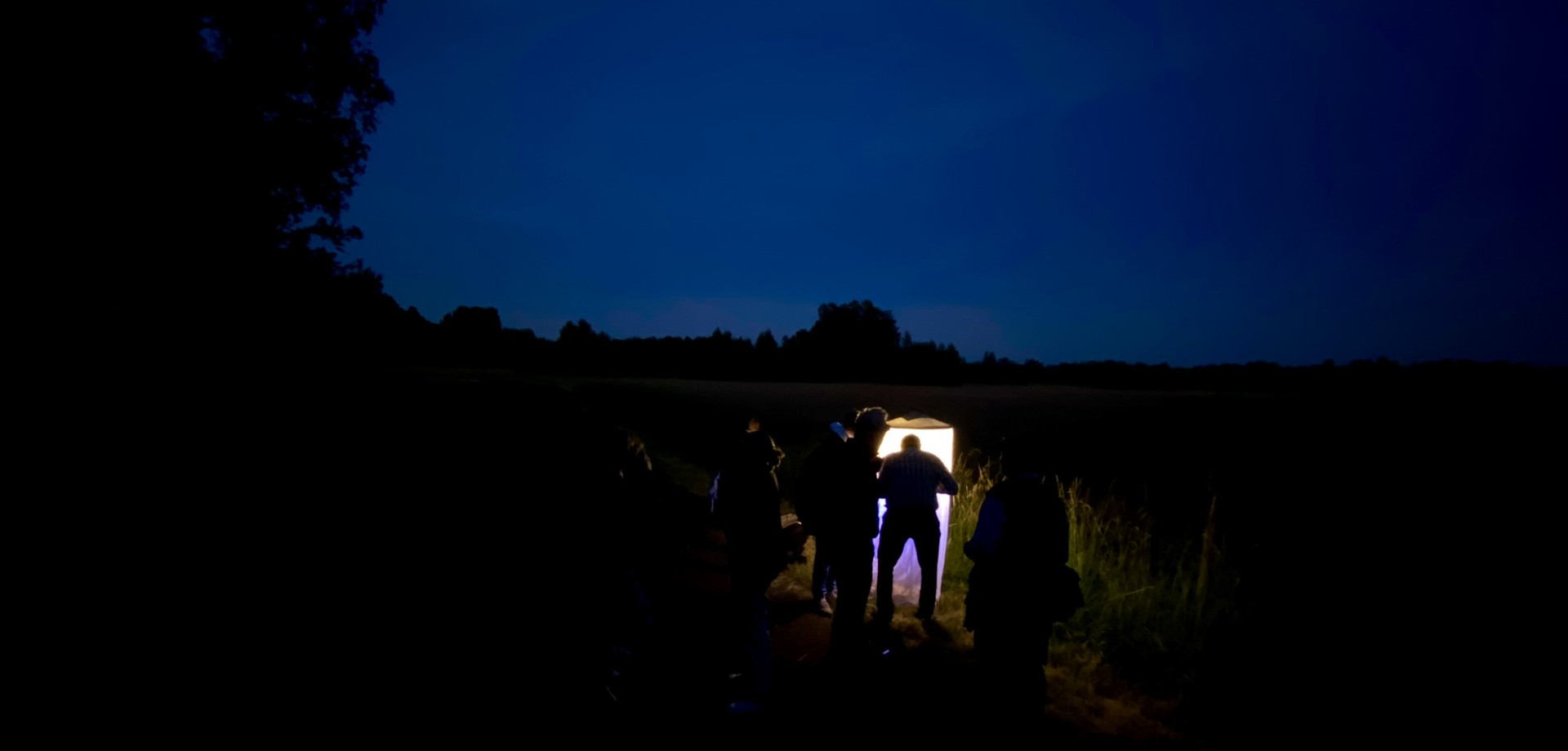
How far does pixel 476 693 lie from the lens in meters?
3.16

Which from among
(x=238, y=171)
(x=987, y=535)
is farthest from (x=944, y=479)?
(x=238, y=171)

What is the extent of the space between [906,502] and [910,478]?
18 cm

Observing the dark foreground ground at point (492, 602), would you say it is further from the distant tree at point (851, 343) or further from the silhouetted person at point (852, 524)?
the distant tree at point (851, 343)

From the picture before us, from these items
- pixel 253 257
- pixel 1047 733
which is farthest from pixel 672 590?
pixel 253 257

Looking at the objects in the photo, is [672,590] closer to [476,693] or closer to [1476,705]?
[476,693]

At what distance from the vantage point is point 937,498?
554 centimetres

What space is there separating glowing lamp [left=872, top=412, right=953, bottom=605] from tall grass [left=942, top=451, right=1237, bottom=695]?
1.32 ft

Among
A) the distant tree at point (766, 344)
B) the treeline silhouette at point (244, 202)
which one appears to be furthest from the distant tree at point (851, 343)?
the treeline silhouette at point (244, 202)

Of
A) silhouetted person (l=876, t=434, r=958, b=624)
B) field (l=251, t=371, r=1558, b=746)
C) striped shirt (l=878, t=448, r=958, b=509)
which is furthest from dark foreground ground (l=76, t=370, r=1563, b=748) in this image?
striped shirt (l=878, t=448, r=958, b=509)

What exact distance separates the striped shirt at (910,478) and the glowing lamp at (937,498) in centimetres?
22

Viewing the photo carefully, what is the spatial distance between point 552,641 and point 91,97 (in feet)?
29.8

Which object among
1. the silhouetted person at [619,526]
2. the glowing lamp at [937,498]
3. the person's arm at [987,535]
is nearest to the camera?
the silhouetted person at [619,526]

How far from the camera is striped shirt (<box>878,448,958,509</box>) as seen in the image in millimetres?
5223

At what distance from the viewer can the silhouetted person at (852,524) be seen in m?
4.26
